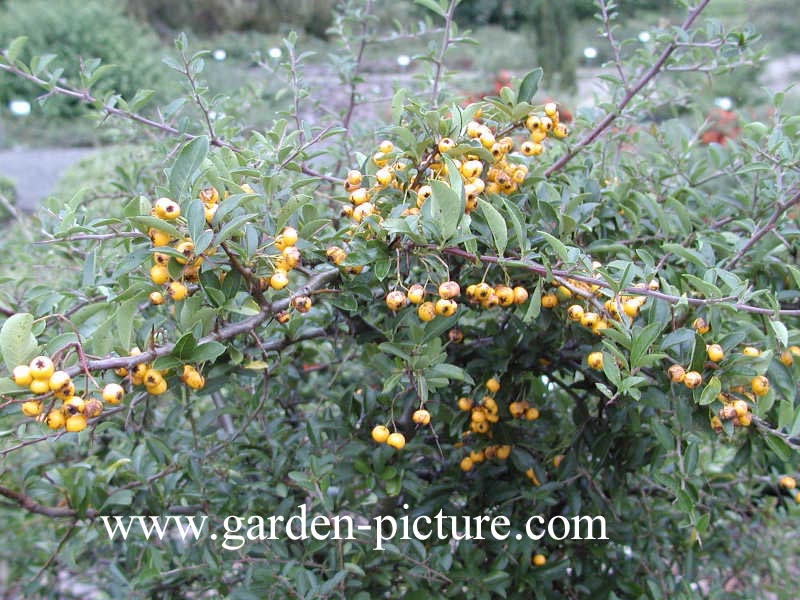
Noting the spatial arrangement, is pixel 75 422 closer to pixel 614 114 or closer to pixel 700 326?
pixel 700 326

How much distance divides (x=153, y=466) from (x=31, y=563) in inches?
21.9

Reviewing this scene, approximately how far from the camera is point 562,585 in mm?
1527

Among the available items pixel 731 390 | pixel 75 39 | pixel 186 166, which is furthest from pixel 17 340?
pixel 75 39

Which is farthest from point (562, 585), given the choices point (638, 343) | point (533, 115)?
point (533, 115)

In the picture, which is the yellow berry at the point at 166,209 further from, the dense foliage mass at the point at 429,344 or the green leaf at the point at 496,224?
the green leaf at the point at 496,224

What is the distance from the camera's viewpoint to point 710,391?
959 millimetres

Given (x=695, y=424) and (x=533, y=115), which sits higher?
(x=533, y=115)

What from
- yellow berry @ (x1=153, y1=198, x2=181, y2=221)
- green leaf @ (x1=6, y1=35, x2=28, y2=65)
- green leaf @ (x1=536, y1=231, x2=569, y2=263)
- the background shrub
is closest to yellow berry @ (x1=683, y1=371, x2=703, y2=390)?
A: green leaf @ (x1=536, y1=231, x2=569, y2=263)

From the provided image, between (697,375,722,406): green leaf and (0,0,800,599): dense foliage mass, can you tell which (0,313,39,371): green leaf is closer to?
(0,0,800,599): dense foliage mass

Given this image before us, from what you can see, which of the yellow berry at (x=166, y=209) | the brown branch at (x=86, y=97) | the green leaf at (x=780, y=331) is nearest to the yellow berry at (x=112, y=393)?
the yellow berry at (x=166, y=209)

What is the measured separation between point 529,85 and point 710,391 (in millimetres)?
523

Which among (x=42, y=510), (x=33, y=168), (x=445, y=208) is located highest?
(x=445, y=208)

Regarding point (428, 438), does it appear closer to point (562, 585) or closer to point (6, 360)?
point (562, 585)

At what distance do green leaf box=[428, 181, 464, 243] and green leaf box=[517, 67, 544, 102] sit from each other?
0.90 feet
